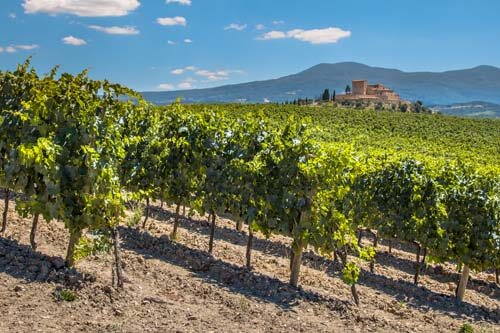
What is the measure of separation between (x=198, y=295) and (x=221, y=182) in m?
4.41

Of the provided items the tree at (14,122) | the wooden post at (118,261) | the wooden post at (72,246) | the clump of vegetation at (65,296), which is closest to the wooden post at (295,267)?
the wooden post at (118,261)

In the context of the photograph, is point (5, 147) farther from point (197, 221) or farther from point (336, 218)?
point (197, 221)

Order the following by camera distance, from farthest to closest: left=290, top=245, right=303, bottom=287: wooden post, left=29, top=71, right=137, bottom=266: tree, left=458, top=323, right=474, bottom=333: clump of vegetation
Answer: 1. left=290, top=245, right=303, bottom=287: wooden post
2. left=458, top=323, right=474, bottom=333: clump of vegetation
3. left=29, top=71, right=137, bottom=266: tree

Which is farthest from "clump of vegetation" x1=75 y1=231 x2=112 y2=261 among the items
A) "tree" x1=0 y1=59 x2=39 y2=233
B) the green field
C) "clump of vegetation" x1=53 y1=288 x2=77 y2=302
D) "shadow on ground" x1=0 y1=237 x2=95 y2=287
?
the green field

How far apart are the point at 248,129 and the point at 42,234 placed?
19.3 ft

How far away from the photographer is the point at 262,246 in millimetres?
16812

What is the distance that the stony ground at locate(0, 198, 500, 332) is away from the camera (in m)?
8.42

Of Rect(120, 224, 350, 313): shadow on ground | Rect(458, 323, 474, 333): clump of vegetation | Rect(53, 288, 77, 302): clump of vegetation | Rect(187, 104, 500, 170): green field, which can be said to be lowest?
Rect(458, 323, 474, 333): clump of vegetation

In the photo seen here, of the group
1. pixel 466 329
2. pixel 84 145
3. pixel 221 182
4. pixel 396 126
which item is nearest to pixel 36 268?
pixel 84 145

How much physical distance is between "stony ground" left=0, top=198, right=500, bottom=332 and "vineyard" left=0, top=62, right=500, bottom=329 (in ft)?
1.01

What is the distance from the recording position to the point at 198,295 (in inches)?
396

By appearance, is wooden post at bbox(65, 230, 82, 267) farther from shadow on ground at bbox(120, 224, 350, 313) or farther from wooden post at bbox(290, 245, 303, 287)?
wooden post at bbox(290, 245, 303, 287)

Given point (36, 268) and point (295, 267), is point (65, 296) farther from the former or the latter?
point (295, 267)

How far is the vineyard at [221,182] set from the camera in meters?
9.25
